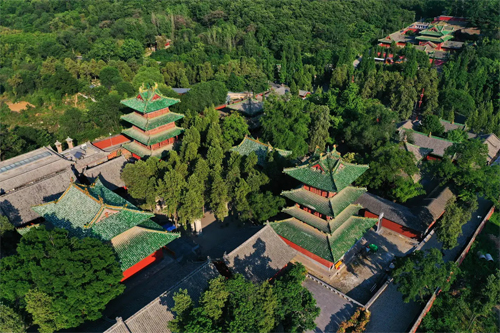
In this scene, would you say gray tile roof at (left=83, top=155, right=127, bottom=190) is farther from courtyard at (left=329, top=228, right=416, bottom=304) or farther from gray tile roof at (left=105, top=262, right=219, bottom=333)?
courtyard at (left=329, top=228, right=416, bottom=304)

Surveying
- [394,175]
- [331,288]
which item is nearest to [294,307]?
[331,288]

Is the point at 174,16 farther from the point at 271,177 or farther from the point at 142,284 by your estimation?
the point at 142,284

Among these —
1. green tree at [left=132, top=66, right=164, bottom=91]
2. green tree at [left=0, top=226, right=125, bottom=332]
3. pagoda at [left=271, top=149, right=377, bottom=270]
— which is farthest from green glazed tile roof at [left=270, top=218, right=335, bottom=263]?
green tree at [left=132, top=66, right=164, bottom=91]

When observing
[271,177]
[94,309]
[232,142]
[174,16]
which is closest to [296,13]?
[174,16]

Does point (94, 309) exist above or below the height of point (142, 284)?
above

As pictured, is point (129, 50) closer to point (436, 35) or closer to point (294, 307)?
point (294, 307)

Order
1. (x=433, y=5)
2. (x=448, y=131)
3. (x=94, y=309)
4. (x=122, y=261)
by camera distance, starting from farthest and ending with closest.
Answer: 1. (x=433, y=5)
2. (x=448, y=131)
3. (x=122, y=261)
4. (x=94, y=309)
